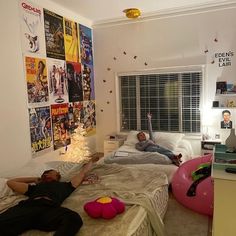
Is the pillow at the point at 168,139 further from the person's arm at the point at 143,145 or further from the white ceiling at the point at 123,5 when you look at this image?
the white ceiling at the point at 123,5

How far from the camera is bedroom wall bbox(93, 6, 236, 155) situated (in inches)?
161

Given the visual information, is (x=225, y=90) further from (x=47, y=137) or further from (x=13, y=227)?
(x=13, y=227)

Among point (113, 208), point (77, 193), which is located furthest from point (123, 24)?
point (113, 208)

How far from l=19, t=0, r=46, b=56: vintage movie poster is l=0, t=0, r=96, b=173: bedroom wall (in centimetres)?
10

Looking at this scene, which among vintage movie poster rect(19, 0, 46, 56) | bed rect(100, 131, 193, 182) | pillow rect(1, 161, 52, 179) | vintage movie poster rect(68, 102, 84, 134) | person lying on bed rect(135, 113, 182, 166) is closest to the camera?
pillow rect(1, 161, 52, 179)

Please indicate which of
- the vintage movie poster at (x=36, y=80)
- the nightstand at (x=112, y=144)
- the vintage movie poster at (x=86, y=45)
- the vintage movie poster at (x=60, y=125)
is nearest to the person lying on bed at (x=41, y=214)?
the vintage movie poster at (x=36, y=80)

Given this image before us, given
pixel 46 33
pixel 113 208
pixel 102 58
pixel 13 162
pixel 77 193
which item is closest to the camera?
pixel 113 208

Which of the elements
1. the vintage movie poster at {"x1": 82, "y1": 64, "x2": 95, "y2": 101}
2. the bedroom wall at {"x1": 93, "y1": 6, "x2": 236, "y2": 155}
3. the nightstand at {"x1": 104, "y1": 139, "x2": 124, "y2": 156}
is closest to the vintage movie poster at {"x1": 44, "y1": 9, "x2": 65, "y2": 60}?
the vintage movie poster at {"x1": 82, "y1": 64, "x2": 95, "y2": 101}

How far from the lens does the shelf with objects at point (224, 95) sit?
406 centimetres

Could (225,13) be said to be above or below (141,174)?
above

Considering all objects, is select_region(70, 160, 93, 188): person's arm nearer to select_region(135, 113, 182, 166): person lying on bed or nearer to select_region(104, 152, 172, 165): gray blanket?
select_region(104, 152, 172, 165): gray blanket

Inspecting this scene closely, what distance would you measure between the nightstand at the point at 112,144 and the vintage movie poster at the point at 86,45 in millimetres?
1627

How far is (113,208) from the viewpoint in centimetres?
183

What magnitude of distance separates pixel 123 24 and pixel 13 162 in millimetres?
3192
